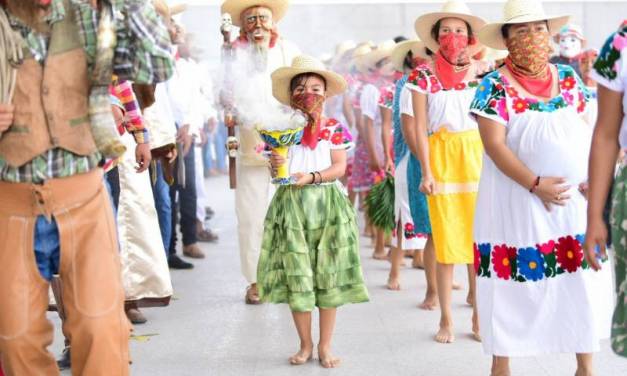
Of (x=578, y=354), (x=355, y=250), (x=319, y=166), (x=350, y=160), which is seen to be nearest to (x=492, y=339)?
(x=578, y=354)

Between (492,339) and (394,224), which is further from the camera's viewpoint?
(394,224)

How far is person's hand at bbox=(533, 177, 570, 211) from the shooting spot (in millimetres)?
4051

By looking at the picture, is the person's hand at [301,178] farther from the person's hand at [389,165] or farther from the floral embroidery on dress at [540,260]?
the person's hand at [389,165]

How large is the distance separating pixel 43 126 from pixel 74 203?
0.95 ft

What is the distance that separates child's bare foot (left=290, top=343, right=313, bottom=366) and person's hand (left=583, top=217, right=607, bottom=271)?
220cm

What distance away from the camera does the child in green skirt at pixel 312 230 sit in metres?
4.91

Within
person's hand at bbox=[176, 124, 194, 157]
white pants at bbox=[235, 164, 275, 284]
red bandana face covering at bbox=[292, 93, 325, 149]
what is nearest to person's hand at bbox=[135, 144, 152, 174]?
red bandana face covering at bbox=[292, 93, 325, 149]

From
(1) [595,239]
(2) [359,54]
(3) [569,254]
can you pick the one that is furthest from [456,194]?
(2) [359,54]

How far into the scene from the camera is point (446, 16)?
221 inches

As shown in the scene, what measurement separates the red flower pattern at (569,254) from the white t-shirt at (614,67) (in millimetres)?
1111

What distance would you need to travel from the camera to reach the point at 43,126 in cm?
309

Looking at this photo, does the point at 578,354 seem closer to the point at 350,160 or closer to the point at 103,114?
the point at 103,114

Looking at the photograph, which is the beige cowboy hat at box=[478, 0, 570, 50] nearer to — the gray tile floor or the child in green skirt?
the child in green skirt

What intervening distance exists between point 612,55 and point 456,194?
251cm
